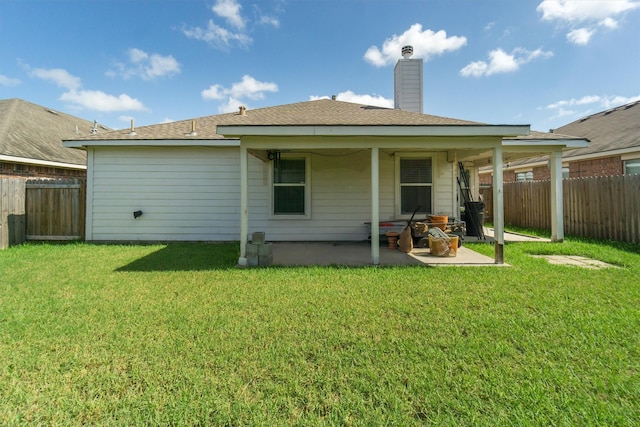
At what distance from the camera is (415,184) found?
783 cm

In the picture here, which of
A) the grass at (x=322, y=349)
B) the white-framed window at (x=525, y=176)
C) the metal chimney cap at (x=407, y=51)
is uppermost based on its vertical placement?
the metal chimney cap at (x=407, y=51)

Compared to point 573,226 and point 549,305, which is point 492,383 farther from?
point 573,226

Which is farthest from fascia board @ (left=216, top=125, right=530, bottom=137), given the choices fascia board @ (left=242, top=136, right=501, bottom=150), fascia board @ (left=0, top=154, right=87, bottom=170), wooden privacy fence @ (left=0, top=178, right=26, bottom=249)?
fascia board @ (left=0, top=154, right=87, bottom=170)

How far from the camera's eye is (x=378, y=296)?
368cm

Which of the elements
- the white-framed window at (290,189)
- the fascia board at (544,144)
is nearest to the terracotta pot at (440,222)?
the fascia board at (544,144)

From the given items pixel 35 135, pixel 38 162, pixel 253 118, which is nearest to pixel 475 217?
pixel 253 118

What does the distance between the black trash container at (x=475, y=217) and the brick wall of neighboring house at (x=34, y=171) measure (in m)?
14.9

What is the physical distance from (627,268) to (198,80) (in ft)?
43.5

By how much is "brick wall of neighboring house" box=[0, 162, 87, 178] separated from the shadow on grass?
287 inches

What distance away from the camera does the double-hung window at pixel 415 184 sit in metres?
7.82

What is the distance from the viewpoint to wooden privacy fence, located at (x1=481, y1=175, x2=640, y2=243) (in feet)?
22.9

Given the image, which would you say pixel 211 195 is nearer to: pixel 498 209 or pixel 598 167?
pixel 498 209

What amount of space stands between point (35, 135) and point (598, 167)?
74.2ft

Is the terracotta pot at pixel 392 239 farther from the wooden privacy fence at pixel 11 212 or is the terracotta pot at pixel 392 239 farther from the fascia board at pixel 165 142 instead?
the wooden privacy fence at pixel 11 212
